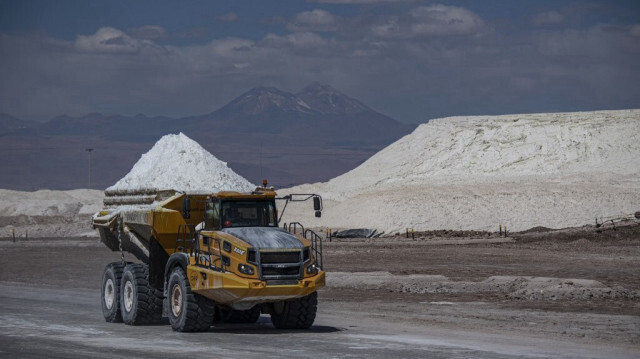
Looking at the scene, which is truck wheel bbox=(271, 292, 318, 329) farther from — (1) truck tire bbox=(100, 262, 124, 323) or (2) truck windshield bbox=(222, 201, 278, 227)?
(1) truck tire bbox=(100, 262, 124, 323)

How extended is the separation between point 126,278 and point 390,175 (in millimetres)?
84669

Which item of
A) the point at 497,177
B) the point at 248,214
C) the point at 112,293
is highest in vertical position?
the point at 497,177

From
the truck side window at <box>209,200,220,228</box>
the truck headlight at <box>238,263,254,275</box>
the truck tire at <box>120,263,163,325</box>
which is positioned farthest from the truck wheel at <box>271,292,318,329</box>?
the truck tire at <box>120,263,163,325</box>

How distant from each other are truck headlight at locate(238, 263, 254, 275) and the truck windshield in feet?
4.25

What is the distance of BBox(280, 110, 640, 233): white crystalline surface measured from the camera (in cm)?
7444

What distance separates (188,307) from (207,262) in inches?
39.2

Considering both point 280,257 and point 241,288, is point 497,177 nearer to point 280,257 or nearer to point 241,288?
point 280,257

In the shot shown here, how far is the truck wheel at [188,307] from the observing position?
2036 centimetres

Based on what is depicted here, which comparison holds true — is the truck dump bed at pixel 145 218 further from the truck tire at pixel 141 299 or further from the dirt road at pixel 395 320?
the dirt road at pixel 395 320

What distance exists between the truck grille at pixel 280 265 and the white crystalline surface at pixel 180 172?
3.70 m

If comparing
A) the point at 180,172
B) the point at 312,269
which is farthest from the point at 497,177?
the point at 312,269

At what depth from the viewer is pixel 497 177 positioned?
3671 inches

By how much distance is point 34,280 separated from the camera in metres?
39.2

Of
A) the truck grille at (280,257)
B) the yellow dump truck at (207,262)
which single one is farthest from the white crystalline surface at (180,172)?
the truck grille at (280,257)
